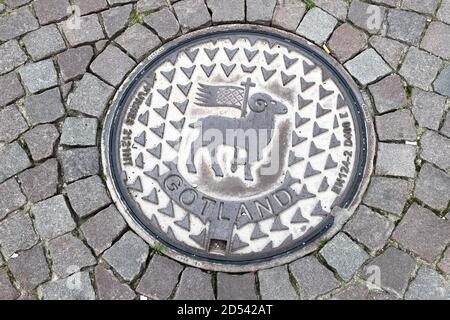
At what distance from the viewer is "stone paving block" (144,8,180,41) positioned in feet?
11.4

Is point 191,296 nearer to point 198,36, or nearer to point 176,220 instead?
point 176,220

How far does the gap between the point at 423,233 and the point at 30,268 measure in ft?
7.73

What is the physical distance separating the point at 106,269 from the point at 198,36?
1.66 metres

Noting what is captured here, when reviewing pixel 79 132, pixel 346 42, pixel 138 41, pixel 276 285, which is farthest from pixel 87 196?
pixel 346 42

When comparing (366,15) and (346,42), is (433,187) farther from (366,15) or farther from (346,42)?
(366,15)

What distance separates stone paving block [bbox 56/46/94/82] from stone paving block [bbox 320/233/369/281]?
2003mm

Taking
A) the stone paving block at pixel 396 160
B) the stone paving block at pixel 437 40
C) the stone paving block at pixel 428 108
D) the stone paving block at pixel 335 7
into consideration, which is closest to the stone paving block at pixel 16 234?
the stone paving block at pixel 396 160

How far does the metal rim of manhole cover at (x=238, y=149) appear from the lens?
299 cm

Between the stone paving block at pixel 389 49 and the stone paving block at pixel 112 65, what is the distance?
5.49 ft

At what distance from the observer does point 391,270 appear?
289 cm

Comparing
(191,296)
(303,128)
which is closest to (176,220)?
(191,296)

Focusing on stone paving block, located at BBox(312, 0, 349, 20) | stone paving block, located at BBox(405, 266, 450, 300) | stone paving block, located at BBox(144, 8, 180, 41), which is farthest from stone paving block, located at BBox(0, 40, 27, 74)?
stone paving block, located at BBox(405, 266, 450, 300)

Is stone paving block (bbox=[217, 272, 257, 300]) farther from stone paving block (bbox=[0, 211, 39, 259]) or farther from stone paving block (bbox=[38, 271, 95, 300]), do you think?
stone paving block (bbox=[0, 211, 39, 259])

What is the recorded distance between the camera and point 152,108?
10.6 ft
